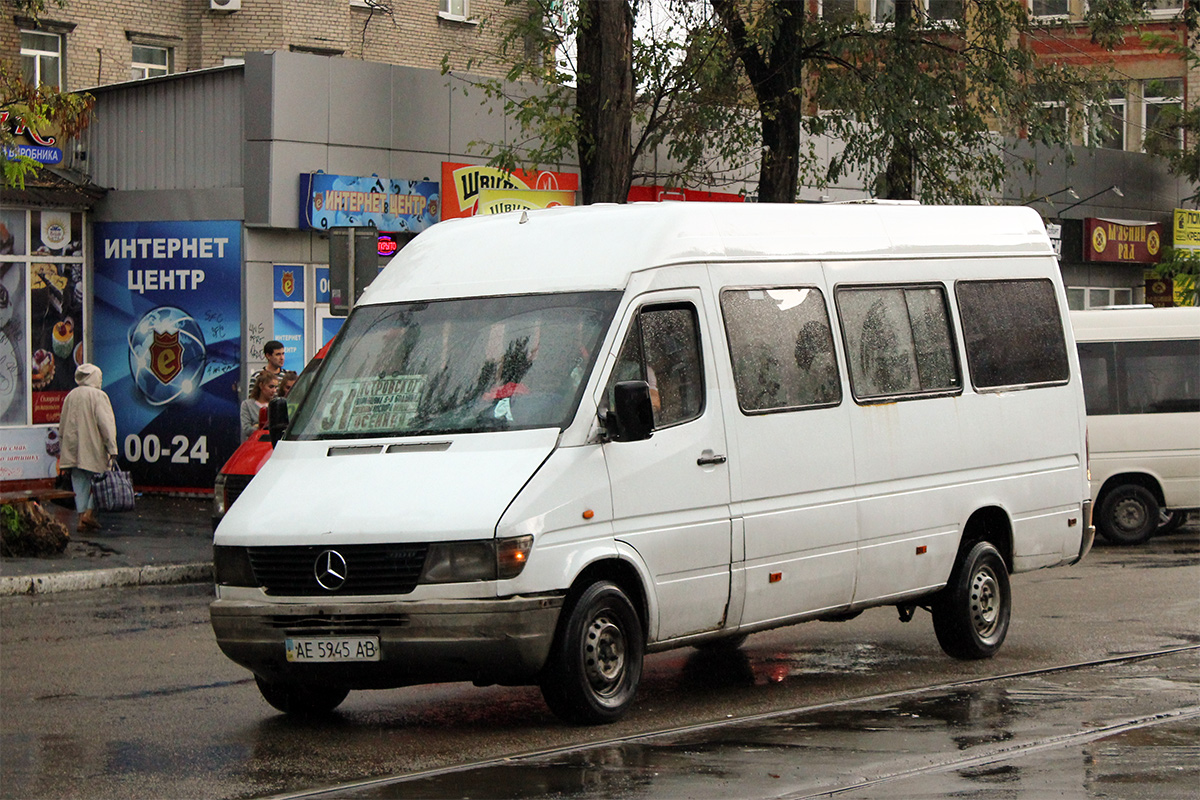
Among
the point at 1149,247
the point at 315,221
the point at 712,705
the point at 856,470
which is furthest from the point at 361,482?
the point at 1149,247

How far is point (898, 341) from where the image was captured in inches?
411

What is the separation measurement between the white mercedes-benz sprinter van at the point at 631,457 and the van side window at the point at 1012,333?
0.03 m

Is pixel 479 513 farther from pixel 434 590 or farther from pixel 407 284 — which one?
pixel 407 284

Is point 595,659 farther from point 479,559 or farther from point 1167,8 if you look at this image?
point 1167,8

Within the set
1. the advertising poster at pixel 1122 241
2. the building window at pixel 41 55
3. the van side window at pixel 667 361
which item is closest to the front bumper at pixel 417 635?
the van side window at pixel 667 361

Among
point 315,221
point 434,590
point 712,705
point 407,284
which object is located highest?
point 315,221

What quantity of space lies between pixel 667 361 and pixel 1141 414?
11762 mm

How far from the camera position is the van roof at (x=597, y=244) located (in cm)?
896

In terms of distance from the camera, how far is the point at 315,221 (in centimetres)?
2194

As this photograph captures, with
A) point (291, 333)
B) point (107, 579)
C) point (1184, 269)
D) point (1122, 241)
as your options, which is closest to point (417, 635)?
point (107, 579)

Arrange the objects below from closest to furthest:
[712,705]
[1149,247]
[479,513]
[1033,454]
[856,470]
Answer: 1. [479,513]
2. [712,705]
3. [856,470]
4. [1033,454]
5. [1149,247]

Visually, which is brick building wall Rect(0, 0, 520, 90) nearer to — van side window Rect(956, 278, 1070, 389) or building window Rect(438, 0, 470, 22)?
building window Rect(438, 0, 470, 22)

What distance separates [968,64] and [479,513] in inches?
658

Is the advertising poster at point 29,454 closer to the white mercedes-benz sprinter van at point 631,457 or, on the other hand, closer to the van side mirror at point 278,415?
the van side mirror at point 278,415
